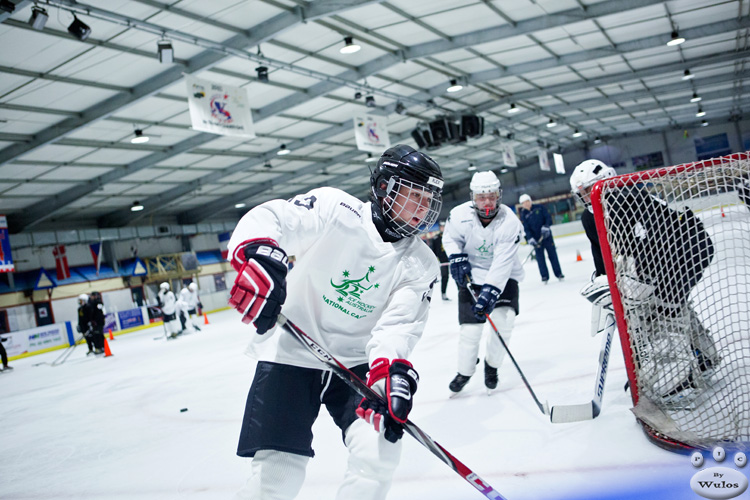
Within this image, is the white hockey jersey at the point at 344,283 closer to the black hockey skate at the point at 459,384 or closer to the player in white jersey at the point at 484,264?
the player in white jersey at the point at 484,264

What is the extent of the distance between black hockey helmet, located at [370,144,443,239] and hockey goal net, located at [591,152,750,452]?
1.10m

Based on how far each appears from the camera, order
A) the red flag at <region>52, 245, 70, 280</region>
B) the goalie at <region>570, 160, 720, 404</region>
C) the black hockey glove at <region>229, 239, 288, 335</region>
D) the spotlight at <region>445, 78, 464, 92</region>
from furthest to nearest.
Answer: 1. the red flag at <region>52, 245, 70, 280</region>
2. the spotlight at <region>445, 78, 464, 92</region>
3. the goalie at <region>570, 160, 720, 404</region>
4. the black hockey glove at <region>229, 239, 288, 335</region>

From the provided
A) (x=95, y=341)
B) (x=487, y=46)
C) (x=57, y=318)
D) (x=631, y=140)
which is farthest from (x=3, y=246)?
(x=631, y=140)

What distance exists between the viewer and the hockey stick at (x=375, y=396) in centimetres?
162

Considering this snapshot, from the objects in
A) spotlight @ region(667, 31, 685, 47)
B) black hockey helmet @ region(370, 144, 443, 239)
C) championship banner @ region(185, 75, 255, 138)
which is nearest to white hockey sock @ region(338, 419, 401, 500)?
black hockey helmet @ region(370, 144, 443, 239)

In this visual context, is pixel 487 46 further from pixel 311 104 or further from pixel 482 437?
pixel 482 437

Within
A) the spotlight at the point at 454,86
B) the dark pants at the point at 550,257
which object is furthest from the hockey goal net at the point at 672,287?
the spotlight at the point at 454,86

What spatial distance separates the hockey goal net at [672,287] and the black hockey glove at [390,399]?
4.37 ft

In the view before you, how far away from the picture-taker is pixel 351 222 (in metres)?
1.76

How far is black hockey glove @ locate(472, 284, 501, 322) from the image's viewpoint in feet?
10.8

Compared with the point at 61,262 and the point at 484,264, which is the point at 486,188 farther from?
the point at 61,262

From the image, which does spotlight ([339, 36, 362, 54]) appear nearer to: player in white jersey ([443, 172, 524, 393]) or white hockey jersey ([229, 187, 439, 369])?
player in white jersey ([443, 172, 524, 393])

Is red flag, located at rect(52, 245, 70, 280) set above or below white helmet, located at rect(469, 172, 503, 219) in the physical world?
above

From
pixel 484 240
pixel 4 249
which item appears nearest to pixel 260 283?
pixel 484 240
